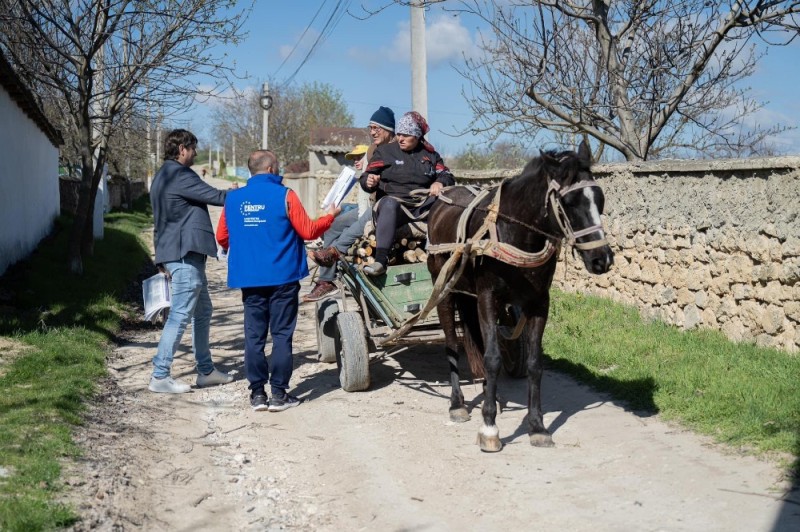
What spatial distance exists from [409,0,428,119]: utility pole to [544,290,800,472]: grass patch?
4159 mm

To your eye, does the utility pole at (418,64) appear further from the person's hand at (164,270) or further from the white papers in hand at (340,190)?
the person's hand at (164,270)

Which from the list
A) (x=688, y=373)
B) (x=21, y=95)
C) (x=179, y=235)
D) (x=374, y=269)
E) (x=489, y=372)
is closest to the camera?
(x=489, y=372)

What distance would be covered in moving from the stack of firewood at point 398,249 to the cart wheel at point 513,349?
0.92 metres

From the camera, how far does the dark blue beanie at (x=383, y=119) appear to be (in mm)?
8343

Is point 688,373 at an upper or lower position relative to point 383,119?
lower

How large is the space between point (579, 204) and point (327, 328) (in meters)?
3.58

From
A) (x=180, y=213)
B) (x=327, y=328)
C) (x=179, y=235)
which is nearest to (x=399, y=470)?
(x=327, y=328)

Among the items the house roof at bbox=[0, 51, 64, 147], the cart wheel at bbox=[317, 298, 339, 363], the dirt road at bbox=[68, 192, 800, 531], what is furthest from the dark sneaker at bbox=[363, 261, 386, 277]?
the house roof at bbox=[0, 51, 64, 147]

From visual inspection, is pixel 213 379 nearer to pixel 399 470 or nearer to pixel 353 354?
pixel 353 354

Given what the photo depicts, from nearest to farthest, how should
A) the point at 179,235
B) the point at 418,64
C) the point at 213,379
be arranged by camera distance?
the point at 179,235
the point at 213,379
the point at 418,64

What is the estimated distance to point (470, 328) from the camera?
7.05 meters

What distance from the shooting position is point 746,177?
7.94 m

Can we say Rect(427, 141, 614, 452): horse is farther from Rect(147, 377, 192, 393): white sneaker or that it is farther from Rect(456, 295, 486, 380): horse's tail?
Rect(147, 377, 192, 393): white sneaker

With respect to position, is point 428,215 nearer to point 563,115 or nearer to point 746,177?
point 746,177
